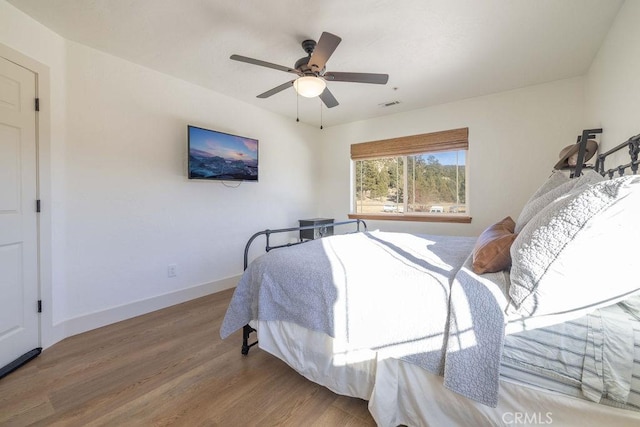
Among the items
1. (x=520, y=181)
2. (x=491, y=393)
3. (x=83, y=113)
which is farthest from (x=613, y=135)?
(x=83, y=113)

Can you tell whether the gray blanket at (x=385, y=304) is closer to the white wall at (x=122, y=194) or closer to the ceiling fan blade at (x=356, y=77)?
the ceiling fan blade at (x=356, y=77)

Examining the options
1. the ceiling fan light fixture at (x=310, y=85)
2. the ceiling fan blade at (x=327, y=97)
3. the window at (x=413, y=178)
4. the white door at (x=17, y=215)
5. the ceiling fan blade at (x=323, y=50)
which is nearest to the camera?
the ceiling fan blade at (x=323, y=50)

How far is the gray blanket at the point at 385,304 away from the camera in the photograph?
101cm

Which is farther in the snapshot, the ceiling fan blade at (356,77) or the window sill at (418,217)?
the window sill at (418,217)

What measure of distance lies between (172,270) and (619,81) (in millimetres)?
4183

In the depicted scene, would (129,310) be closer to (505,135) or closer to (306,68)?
(306,68)

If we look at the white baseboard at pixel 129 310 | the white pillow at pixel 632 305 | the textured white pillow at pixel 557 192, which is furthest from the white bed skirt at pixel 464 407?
the white baseboard at pixel 129 310

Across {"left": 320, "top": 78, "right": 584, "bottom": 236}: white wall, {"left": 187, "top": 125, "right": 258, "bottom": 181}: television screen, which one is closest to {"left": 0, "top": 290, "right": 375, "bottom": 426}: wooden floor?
{"left": 187, "top": 125, "right": 258, "bottom": 181}: television screen

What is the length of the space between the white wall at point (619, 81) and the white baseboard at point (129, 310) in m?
3.90

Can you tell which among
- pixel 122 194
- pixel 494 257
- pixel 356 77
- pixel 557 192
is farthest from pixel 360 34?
pixel 122 194

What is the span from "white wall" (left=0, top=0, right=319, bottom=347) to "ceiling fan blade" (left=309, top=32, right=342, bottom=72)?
1.77m

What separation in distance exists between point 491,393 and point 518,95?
3.34 meters

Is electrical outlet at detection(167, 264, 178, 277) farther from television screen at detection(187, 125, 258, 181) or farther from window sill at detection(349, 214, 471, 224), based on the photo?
window sill at detection(349, 214, 471, 224)

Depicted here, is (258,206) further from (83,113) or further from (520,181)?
(520,181)
